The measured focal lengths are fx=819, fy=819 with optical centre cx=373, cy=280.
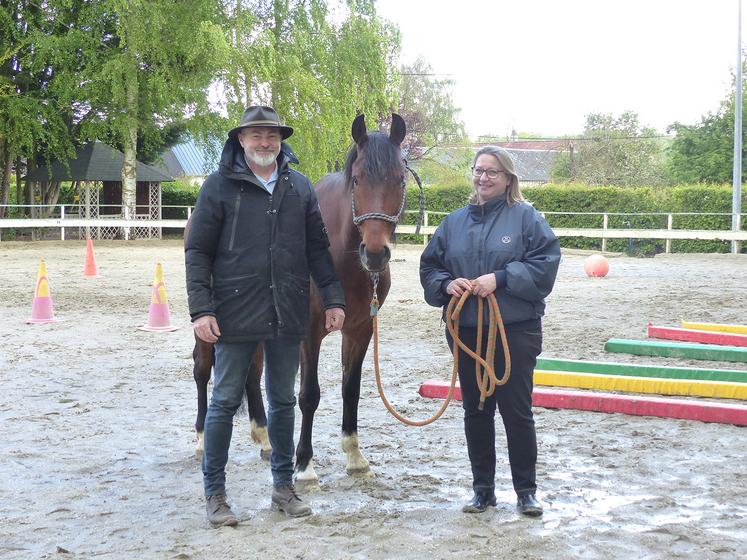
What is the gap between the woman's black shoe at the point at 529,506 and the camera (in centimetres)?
378

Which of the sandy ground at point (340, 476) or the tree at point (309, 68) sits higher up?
the tree at point (309, 68)

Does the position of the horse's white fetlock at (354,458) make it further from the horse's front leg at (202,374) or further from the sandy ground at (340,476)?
the horse's front leg at (202,374)

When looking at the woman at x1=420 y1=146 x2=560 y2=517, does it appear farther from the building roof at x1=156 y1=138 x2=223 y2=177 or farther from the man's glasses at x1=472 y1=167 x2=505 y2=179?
the building roof at x1=156 y1=138 x2=223 y2=177

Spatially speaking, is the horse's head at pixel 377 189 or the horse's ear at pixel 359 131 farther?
the horse's ear at pixel 359 131

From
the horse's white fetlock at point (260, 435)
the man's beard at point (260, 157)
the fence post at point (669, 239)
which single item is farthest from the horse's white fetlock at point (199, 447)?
the fence post at point (669, 239)

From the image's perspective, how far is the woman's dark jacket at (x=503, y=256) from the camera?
12.1ft

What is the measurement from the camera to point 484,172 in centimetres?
384

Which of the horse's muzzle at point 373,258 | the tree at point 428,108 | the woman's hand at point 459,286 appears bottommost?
the woman's hand at point 459,286

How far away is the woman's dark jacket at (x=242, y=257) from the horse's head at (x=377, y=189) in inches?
15.1

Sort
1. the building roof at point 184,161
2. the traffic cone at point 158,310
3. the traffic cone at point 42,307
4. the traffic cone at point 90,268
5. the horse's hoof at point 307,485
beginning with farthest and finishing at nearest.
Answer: the building roof at point 184,161, the traffic cone at point 90,268, the traffic cone at point 42,307, the traffic cone at point 158,310, the horse's hoof at point 307,485

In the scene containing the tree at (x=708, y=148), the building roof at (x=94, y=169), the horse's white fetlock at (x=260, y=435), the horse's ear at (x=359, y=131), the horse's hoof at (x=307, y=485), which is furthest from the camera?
the tree at (x=708, y=148)

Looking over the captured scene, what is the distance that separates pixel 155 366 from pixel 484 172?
4.75 m

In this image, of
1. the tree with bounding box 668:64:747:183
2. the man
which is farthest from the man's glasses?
the tree with bounding box 668:64:747:183

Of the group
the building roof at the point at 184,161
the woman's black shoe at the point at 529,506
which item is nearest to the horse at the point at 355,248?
the woman's black shoe at the point at 529,506
